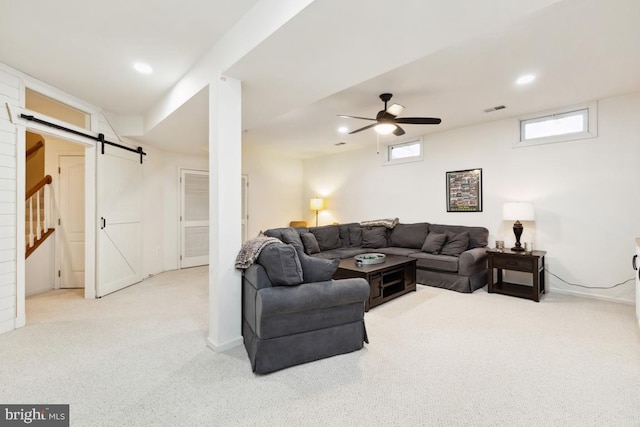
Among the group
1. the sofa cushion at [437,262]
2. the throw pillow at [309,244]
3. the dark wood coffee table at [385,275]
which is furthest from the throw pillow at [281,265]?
the sofa cushion at [437,262]

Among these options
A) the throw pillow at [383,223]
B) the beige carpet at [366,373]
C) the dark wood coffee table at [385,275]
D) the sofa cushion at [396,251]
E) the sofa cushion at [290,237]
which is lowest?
the beige carpet at [366,373]

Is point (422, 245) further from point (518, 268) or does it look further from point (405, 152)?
point (405, 152)

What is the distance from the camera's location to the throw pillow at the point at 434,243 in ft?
15.7

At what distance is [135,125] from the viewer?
4.49 meters

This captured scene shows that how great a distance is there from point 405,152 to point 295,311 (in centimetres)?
466

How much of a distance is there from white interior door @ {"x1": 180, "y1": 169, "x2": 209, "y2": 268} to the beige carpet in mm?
2621

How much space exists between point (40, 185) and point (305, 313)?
4834 mm

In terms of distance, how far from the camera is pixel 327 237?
5406 mm

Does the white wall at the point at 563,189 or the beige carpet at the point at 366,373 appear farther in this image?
the white wall at the point at 563,189

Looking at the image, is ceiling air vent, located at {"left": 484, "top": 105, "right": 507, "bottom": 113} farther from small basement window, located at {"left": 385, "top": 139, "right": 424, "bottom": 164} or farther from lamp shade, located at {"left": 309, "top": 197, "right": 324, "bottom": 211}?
lamp shade, located at {"left": 309, "top": 197, "right": 324, "bottom": 211}

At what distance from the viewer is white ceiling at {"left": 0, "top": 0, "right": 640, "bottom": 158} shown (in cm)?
190

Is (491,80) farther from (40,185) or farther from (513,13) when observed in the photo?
(40,185)

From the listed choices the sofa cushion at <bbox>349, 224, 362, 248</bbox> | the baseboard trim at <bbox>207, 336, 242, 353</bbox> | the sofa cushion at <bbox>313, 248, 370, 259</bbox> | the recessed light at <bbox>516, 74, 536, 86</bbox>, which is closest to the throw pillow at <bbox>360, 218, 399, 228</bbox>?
the sofa cushion at <bbox>349, 224, 362, 248</bbox>

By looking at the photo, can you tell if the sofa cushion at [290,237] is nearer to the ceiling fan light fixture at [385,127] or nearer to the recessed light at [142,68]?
the ceiling fan light fixture at [385,127]
